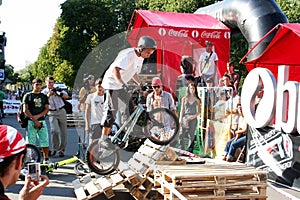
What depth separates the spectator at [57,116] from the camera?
1012 cm

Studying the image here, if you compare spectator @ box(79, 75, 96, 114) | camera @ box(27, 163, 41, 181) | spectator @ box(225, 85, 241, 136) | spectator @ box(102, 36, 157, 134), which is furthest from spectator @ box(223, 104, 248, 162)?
camera @ box(27, 163, 41, 181)

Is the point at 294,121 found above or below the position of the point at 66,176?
above

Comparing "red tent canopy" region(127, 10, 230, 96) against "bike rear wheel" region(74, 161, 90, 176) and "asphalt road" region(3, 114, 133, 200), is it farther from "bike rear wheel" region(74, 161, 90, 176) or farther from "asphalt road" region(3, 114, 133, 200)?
"bike rear wheel" region(74, 161, 90, 176)

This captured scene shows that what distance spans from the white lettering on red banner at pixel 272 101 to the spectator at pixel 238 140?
21.9 inches

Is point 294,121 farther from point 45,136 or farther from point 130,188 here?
point 45,136

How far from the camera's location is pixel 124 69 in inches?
253

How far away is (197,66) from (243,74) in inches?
642

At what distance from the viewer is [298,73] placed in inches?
420

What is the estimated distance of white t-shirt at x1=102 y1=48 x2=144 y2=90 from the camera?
641cm

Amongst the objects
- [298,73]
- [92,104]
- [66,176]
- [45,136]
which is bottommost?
[66,176]

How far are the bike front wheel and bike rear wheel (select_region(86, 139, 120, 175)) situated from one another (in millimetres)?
614

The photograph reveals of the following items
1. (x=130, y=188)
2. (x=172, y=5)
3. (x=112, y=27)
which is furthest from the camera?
(x=112, y=27)

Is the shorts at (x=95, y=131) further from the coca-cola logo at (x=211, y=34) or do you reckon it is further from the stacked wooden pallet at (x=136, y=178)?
the coca-cola logo at (x=211, y=34)

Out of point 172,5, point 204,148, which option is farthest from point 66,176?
point 172,5
